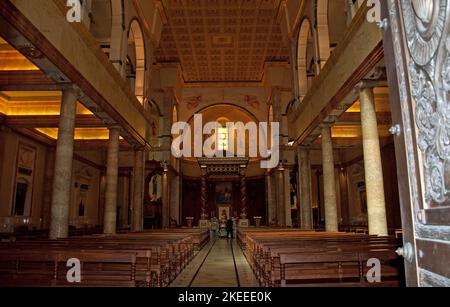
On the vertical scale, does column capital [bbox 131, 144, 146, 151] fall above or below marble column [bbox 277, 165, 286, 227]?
above

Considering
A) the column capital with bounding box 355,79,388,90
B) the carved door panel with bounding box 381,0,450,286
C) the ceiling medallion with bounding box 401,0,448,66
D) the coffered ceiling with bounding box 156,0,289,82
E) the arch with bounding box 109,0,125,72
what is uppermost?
the coffered ceiling with bounding box 156,0,289,82

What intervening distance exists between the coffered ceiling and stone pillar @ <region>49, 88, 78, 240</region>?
34.2ft

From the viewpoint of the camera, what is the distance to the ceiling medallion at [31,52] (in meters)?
7.00

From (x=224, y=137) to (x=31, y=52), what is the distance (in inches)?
891

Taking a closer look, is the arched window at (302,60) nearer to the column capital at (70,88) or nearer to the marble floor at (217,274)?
the marble floor at (217,274)

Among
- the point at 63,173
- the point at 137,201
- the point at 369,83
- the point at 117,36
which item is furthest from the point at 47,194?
the point at 369,83

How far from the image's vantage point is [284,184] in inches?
852

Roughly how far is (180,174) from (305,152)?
13.0 meters

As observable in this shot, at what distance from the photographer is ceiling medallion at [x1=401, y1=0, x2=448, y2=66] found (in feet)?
5.44

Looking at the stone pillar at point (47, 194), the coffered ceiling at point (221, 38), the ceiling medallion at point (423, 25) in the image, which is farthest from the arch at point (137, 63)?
the ceiling medallion at point (423, 25)

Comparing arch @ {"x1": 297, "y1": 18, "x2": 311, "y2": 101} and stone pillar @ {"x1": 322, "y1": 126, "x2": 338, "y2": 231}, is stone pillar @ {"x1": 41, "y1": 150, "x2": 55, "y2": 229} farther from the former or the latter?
arch @ {"x1": 297, "y1": 18, "x2": 311, "y2": 101}

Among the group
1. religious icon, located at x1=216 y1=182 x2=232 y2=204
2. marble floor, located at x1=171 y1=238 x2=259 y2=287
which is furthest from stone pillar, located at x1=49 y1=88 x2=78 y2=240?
religious icon, located at x1=216 y1=182 x2=232 y2=204

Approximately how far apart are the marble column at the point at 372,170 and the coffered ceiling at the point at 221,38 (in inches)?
413
